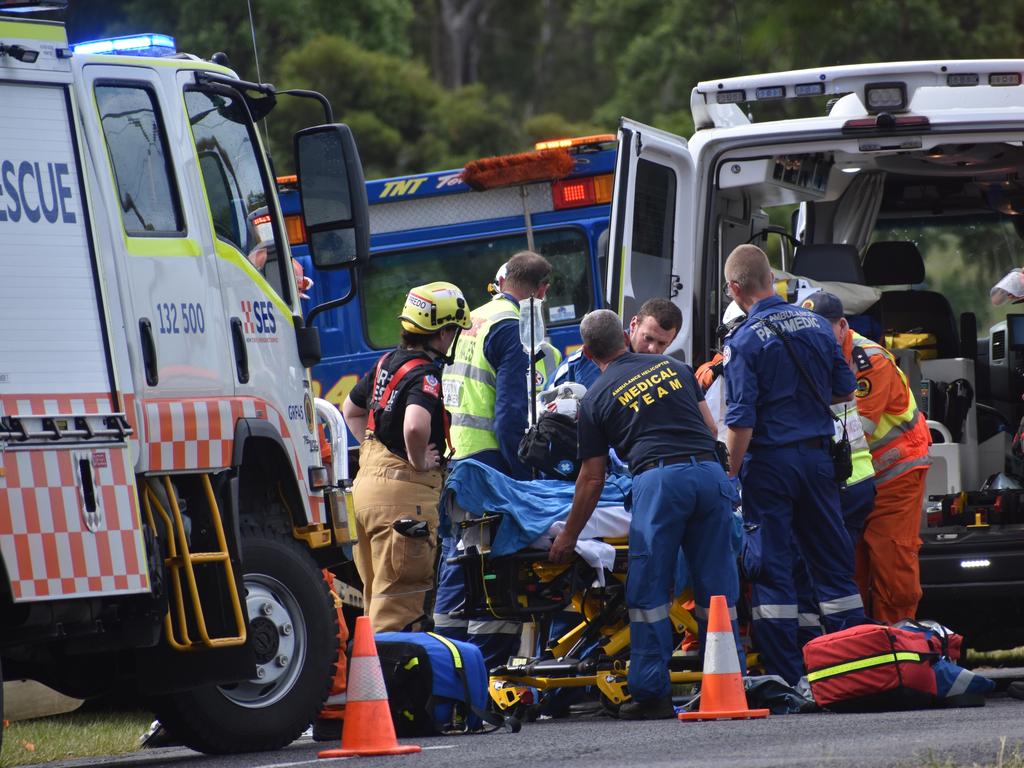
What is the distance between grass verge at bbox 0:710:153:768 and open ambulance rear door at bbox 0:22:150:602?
221 centimetres

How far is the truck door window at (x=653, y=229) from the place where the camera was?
9.62 m

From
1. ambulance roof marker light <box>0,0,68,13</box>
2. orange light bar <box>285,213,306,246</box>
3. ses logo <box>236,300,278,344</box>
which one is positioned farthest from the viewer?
orange light bar <box>285,213,306,246</box>

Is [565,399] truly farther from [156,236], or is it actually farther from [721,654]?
[156,236]

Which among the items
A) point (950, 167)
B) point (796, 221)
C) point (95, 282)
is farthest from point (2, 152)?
point (796, 221)

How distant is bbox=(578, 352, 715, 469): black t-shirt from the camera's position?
8266mm

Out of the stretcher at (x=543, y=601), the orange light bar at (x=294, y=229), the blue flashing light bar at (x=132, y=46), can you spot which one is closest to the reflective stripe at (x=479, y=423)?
the stretcher at (x=543, y=601)

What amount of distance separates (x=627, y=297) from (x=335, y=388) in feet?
15.3

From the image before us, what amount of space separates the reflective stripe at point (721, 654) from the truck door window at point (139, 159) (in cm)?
255

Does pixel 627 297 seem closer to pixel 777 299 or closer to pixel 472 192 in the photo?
pixel 777 299

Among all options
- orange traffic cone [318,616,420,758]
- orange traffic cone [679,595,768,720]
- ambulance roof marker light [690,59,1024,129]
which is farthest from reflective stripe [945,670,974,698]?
ambulance roof marker light [690,59,1024,129]

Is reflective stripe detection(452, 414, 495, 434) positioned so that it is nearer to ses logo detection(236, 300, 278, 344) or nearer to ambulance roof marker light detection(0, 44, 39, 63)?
ses logo detection(236, 300, 278, 344)

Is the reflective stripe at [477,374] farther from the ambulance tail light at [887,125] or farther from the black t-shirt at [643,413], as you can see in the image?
the ambulance tail light at [887,125]

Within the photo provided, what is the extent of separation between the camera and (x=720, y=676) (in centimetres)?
783

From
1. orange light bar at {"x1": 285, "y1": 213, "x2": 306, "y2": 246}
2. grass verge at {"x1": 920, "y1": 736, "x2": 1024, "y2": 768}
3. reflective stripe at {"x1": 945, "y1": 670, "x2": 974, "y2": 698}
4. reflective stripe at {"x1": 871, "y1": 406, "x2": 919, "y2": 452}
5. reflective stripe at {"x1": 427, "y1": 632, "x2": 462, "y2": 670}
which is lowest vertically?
reflective stripe at {"x1": 945, "y1": 670, "x2": 974, "y2": 698}
